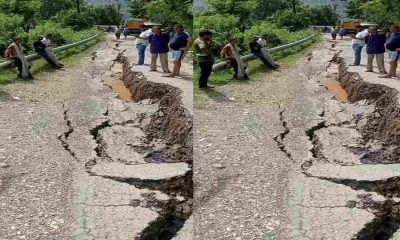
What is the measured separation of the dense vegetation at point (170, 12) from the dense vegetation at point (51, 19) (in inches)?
6.4

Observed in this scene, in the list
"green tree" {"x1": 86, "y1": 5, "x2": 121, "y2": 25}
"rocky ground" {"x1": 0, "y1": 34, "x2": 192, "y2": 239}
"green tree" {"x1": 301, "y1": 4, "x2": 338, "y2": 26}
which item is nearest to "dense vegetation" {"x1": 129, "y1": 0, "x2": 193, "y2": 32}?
"green tree" {"x1": 86, "y1": 5, "x2": 121, "y2": 25}

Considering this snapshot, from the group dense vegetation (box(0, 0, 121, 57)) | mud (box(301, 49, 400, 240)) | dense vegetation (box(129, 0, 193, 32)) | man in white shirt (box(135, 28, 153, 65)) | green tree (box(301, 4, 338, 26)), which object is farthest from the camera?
mud (box(301, 49, 400, 240))

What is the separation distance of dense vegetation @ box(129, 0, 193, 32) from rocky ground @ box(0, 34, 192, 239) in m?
0.27

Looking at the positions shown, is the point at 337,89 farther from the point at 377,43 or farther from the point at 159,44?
the point at 159,44

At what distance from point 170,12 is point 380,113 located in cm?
134

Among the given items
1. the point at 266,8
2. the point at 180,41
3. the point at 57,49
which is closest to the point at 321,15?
the point at 266,8

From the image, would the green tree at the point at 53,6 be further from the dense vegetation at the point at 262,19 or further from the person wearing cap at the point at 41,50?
the dense vegetation at the point at 262,19

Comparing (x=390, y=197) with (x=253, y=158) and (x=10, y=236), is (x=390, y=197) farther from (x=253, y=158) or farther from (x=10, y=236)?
(x=10, y=236)

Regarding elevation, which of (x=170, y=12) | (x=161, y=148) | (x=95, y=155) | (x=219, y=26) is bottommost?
(x=95, y=155)

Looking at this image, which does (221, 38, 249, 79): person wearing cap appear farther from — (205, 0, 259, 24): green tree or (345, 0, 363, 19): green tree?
(345, 0, 363, 19): green tree

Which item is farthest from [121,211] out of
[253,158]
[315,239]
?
[315,239]

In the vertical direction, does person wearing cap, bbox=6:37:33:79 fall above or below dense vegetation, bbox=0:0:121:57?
below

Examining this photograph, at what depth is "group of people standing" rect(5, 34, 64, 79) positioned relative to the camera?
2779mm

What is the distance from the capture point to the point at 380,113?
295cm
